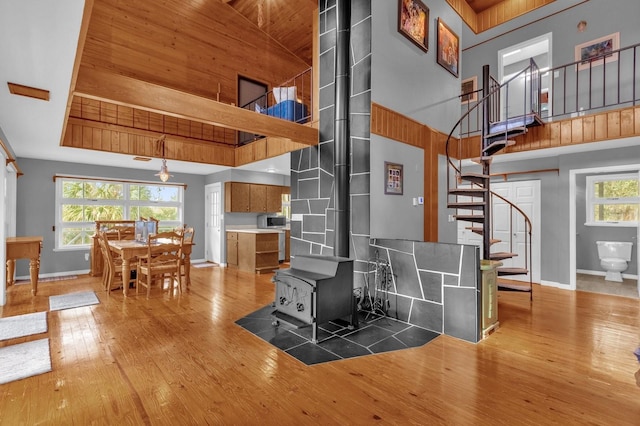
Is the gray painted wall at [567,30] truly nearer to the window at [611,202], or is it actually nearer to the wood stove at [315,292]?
the window at [611,202]

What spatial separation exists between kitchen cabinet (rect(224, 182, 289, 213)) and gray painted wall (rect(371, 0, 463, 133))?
434cm

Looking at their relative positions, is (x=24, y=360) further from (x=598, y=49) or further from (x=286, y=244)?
(x=598, y=49)

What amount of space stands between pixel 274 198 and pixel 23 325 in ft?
17.9

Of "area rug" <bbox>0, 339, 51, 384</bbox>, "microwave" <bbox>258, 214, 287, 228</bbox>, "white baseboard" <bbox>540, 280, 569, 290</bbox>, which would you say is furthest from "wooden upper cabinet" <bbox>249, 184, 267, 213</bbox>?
"white baseboard" <bbox>540, 280, 569, 290</bbox>

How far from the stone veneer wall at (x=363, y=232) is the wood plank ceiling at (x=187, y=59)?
21.6 inches

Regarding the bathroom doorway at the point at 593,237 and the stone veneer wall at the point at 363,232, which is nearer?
the stone veneer wall at the point at 363,232

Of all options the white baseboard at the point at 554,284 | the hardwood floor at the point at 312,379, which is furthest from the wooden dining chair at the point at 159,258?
the white baseboard at the point at 554,284

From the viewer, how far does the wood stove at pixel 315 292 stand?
3.13 meters

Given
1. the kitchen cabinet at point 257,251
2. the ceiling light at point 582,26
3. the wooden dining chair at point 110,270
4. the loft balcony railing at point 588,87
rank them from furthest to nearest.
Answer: the kitchen cabinet at point 257,251, the ceiling light at point 582,26, the loft balcony railing at point 588,87, the wooden dining chair at point 110,270

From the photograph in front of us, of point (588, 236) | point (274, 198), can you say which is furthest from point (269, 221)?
point (588, 236)

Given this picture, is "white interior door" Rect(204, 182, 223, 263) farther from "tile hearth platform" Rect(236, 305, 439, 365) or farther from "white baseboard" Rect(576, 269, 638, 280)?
"white baseboard" Rect(576, 269, 638, 280)

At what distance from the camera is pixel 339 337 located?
328cm

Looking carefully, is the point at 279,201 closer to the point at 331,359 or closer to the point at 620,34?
the point at 331,359

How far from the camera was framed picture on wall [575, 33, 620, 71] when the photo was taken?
17.8 ft
